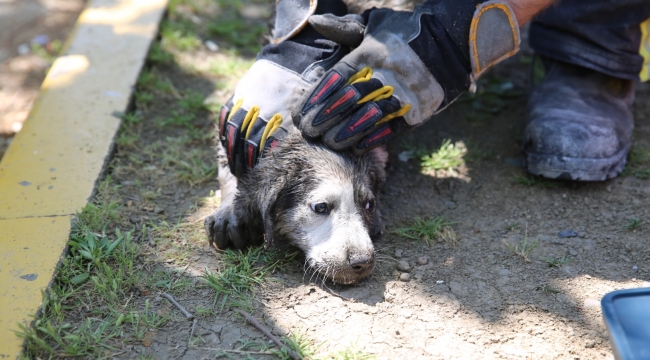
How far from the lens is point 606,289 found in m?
2.92

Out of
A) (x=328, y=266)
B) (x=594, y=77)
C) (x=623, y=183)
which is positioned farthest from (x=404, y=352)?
(x=594, y=77)

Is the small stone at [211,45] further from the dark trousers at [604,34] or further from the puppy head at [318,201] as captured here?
the dark trousers at [604,34]

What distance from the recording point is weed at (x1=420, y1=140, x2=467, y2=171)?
401 centimetres

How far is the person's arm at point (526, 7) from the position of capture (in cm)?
328

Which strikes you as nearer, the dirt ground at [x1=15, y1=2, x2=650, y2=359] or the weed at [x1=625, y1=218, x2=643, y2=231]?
the dirt ground at [x1=15, y1=2, x2=650, y2=359]

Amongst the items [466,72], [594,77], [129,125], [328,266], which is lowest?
[129,125]

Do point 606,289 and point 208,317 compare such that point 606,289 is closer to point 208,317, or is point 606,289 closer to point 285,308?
point 285,308

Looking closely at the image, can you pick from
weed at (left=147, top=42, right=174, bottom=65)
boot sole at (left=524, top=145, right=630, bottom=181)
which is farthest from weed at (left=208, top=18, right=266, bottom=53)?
boot sole at (left=524, top=145, right=630, bottom=181)

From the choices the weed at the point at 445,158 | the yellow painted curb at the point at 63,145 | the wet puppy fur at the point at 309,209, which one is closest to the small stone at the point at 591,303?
the wet puppy fur at the point at 309,209

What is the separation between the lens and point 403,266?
10.2 ft

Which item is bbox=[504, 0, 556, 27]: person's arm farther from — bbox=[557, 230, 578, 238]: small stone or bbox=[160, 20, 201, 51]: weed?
bbox=[160, 20, 201, 51]: weed

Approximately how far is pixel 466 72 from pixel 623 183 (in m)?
1.28

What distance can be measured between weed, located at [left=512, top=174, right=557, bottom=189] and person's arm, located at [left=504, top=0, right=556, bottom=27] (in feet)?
3.12

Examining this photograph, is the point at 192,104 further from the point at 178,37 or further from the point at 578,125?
the point at 578,125
